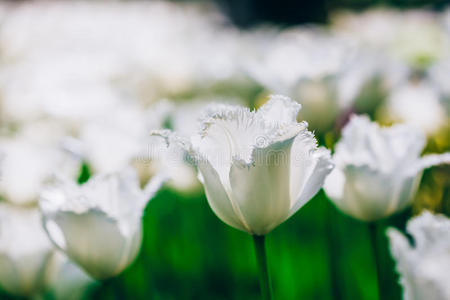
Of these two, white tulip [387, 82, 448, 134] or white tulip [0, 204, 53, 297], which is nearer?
white tulip [0, 204, 53, 297]

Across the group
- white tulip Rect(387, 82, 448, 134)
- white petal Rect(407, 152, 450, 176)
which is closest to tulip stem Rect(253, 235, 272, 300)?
white petal Rect(407, 152, 450, 176)

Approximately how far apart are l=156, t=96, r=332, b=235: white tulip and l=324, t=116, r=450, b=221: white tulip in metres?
0.18

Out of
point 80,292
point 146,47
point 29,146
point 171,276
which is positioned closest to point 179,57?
point 146,47

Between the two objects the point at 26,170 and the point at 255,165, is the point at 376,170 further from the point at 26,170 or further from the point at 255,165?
the point at 26,170

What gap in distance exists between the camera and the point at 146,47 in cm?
282

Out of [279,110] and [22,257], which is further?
[22,257]

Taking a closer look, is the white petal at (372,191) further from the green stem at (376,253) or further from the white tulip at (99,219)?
the white tulip at (99,219)

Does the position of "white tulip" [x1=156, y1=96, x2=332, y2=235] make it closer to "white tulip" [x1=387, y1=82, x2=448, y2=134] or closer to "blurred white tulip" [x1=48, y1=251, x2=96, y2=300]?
"blurred white tulip" [x1=48, y1=251, x2=96, y2=300]

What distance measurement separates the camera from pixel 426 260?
645 millimetres

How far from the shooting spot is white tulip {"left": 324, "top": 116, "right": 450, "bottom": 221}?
84 centimetres

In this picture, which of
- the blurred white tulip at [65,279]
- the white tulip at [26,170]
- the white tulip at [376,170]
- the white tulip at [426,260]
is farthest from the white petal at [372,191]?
the white tulip at [26,170]

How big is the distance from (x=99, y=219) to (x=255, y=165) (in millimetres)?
269

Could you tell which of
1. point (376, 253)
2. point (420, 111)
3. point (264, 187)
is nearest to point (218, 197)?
point (264, 187)

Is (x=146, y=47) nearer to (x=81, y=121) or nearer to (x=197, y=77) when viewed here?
(x=197, y=77)
